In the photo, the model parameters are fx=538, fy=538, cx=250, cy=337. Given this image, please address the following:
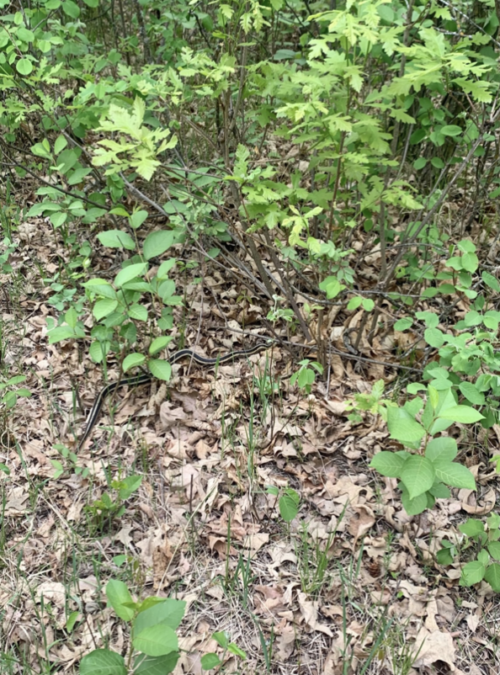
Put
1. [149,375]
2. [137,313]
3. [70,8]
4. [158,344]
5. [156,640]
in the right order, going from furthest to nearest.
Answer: [70,8], [149,375], [158,344], [137,313], [156,640]

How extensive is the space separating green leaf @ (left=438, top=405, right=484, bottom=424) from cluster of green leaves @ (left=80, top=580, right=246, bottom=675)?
43.6 inches

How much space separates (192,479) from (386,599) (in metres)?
1.02

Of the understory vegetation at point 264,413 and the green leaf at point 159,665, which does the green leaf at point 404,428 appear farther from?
the green leaf at point 159,665

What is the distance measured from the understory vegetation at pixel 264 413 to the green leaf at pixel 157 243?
12 mm

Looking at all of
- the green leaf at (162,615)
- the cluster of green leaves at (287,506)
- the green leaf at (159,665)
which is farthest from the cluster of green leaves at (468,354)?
the green leaf at (159,665)

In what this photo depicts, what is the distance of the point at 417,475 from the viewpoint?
78.0 inches

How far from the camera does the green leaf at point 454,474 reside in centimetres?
196

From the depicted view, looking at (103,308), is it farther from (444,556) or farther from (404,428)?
(444,556)

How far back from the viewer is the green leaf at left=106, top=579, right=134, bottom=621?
1.76 meters

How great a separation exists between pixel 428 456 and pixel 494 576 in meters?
0.60

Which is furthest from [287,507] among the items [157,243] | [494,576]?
[157,243]

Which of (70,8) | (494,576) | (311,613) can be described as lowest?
(311,613)

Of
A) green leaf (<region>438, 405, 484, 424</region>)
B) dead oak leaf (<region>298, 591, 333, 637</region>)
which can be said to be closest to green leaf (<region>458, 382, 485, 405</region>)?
green leaf (<region>438, 405, 484, 424</region>)

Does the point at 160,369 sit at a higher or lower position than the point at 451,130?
lower
